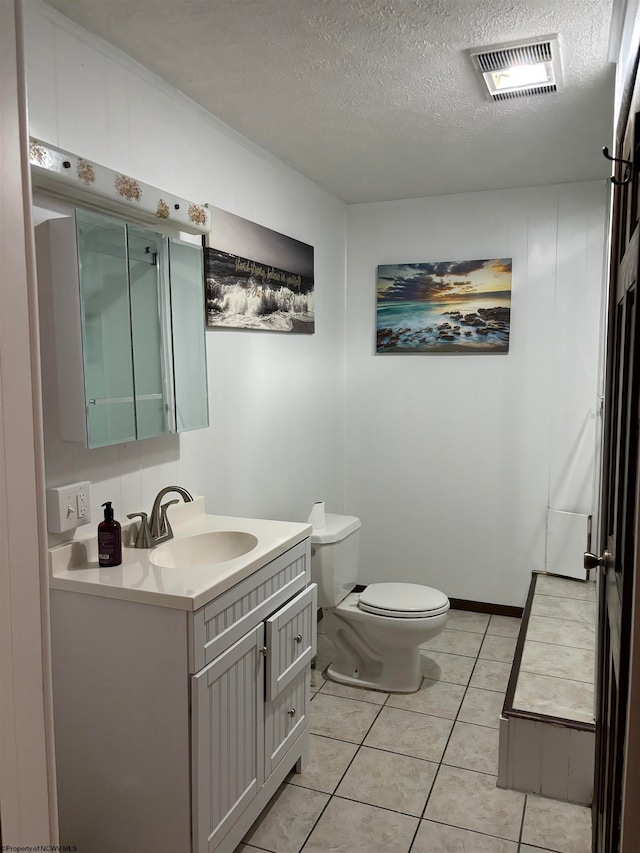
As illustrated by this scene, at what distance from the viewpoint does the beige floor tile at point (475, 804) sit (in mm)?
2150

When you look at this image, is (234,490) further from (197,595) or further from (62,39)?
(62,39)

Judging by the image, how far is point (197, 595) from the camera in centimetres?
170

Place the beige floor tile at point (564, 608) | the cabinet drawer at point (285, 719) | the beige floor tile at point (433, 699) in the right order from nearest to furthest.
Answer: the cabinet drawer at point (285, 719) → the beige floor tile at point (433, 699) → the beige floor tile at point (564, 608)

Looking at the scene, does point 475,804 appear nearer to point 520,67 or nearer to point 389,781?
point 389,781

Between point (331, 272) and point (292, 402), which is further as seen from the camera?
point (331, 272)

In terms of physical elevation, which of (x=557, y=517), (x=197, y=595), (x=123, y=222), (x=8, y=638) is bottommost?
(x=557, y=517)

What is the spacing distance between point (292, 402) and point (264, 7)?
6.23 ft

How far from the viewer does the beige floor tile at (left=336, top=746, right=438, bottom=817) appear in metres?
2.27

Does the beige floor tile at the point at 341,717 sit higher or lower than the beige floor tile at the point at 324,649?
lower

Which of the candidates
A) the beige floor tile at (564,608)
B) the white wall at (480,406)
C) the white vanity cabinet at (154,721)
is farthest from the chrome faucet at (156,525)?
the white wall at (480,406)

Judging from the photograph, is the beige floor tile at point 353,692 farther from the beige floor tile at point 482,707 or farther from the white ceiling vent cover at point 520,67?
the white ceiling vent cover at point 520,67

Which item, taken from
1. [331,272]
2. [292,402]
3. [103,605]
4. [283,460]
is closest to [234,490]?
[283,460]

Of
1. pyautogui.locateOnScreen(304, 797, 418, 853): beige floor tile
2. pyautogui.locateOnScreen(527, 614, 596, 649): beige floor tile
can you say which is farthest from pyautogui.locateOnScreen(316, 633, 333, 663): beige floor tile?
pyautogui.locateOnScreen(304, 797, 418, 853): beige floor tile

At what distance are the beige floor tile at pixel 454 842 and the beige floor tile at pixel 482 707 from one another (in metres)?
0.67
